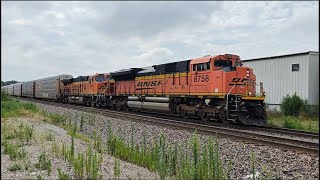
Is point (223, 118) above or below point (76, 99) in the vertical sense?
below

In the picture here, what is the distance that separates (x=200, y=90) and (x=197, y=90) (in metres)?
0.27

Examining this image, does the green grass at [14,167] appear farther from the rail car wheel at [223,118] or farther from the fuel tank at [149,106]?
the fuel tank at [149,106]

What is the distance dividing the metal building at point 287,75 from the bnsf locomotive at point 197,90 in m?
6.50

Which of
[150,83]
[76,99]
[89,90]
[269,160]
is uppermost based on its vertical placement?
[150,83]

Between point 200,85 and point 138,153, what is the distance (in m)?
9.79

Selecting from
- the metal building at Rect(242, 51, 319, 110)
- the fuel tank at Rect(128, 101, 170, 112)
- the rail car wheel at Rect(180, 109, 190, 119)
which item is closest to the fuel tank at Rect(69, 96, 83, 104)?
the fuel tank at Rect(128, 101, 170, 112)

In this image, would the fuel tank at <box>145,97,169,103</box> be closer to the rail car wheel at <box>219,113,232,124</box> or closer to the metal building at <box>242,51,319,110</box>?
the rail car wheel at <box>219,113,232,124</box>

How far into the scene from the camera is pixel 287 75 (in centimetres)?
2405

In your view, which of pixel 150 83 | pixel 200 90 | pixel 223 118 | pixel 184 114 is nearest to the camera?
pixel 223 118

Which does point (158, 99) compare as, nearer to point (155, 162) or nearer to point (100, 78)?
point (100, 78)

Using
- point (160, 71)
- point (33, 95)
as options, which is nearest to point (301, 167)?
point (160, 71)

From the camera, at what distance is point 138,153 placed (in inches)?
316

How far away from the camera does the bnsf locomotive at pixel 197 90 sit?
15.5m

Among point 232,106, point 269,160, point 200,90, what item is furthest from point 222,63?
point 269,160
